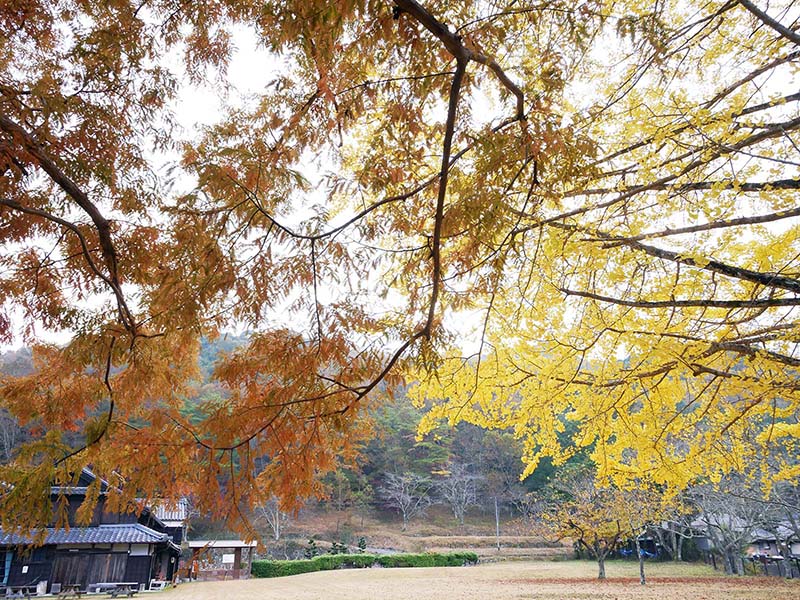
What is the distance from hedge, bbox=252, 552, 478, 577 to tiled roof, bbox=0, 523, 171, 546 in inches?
243

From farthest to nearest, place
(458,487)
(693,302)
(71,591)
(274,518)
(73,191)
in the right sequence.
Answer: (458,487) < (274,518) < (71,591) < (693,302) < (73,191)

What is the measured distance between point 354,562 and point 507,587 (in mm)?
9949

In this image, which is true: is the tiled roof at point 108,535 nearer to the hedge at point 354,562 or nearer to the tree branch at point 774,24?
the hedge at point 354,562

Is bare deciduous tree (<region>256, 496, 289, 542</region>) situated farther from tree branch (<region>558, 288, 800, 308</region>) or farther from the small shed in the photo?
tree branch (<region>558, 288, 800, 308</region>)

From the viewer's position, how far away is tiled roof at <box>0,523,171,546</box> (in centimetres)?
1261

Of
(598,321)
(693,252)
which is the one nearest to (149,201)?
(598,321)

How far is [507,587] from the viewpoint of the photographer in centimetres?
1298

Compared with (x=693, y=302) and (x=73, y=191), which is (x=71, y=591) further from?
(x=693, y=302)

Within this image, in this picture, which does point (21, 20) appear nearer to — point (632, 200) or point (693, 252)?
point (632, 200)

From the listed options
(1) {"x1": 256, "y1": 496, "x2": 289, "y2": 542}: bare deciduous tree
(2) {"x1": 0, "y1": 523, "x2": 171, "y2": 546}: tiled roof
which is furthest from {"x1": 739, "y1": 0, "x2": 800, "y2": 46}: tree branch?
(1) {"x1": 256, "y1": 496, "x2": 289, "y2": 542}: bare deciduous tree

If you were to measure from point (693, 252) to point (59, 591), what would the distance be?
52.2 feet

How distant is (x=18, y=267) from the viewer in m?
3.61

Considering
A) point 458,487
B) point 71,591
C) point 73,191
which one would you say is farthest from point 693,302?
point 458,487

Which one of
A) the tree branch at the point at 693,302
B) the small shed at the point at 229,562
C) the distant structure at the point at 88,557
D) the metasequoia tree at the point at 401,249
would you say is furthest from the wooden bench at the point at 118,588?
the tree branch at the point at 693,302
